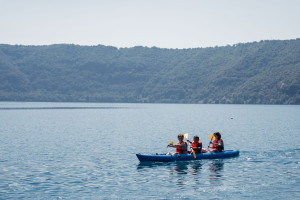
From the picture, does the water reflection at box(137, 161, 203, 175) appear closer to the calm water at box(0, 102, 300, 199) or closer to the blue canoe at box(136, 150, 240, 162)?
the calm water at box(0, 102, 300, 199)

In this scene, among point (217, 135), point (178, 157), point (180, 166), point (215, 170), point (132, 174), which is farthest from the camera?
point (217, 135)

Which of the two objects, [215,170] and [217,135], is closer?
[215,170]

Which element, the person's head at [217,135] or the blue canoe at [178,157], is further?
the person's head at [217,135]

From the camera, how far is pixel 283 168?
26.0 metres

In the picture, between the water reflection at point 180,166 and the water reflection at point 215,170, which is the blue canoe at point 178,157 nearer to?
the water reflection at point 180,166

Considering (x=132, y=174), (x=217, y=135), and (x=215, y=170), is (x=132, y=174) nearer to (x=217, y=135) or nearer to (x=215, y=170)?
(x=215, y=170)

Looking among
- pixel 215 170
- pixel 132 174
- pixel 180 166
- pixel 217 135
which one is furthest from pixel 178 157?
pixel 132 174

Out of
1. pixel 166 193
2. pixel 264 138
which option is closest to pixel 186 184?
pixel 166 193

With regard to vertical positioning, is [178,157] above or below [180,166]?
above

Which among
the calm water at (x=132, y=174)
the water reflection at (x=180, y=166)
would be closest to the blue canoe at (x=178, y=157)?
the water reflection at (x=180, y=166)

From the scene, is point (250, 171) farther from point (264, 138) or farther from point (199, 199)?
point (264, 138)

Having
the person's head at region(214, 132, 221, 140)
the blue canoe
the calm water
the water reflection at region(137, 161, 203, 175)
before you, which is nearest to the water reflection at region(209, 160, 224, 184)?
the calm water

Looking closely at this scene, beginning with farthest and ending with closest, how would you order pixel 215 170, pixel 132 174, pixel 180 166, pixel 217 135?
pixel 217 135
pixel 180 166
pixel 215 170
pixel 132 174

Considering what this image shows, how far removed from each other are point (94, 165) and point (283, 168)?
1283 cm
